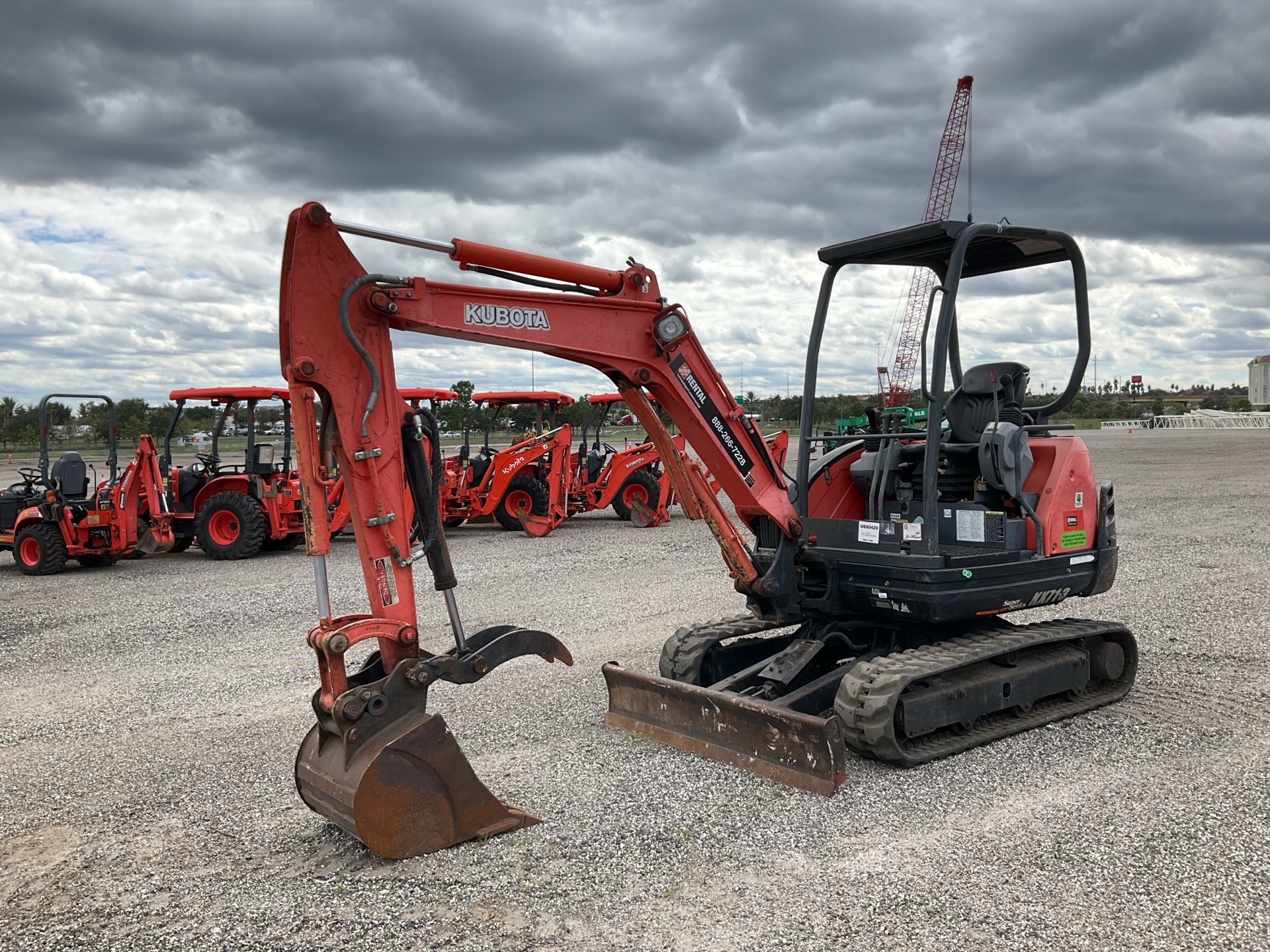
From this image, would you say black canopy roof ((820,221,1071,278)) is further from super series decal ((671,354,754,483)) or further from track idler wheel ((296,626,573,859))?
track idler wheel ((296,626,573,859))

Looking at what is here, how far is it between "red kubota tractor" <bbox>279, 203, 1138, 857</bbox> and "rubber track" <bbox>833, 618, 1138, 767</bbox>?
2cm

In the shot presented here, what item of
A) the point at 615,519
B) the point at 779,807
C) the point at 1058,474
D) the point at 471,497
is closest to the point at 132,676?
the point at 779,807

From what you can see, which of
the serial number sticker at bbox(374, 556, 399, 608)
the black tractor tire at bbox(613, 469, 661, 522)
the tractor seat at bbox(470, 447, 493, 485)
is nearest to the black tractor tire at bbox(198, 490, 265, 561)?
the tractor seat at bbox(470, 447, 493, 485)

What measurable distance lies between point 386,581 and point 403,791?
0.93 meters

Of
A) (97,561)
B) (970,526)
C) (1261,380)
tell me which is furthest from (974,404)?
(1261,380)

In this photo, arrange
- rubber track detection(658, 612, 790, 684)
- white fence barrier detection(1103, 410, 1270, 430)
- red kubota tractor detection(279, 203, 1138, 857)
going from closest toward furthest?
red kubota tractor detection(279, 203, 1138, 857) < rubber track detection(658, 612, 790, 684) < white fence barrier detection(1103, 410, 1270, 430)

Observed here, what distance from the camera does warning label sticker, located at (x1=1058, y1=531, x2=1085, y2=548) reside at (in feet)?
21.1

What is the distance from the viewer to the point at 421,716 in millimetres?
4645

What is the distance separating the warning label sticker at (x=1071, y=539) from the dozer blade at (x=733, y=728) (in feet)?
6.99

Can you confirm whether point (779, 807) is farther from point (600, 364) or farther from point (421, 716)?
point (600, 364)

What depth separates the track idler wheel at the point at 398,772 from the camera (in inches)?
174

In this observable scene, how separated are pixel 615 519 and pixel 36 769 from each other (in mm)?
13988

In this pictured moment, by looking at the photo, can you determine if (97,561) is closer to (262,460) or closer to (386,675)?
(262,460)

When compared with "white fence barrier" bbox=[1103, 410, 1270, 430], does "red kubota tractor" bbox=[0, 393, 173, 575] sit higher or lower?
lower
